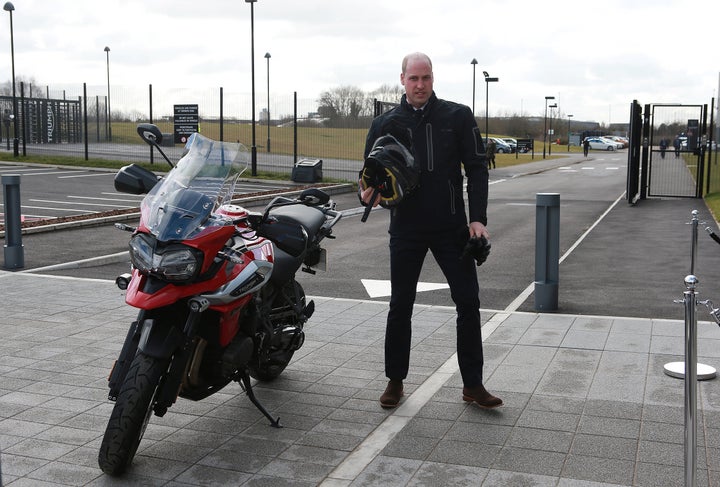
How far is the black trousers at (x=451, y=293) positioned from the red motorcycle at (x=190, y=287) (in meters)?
0.70

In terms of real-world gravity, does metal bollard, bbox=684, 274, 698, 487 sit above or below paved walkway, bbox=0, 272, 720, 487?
above

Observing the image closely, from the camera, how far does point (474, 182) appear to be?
500cm

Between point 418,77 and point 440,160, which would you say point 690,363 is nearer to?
point 440,160

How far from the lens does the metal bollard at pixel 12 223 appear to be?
966 centimetres

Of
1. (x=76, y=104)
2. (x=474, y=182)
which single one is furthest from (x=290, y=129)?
(x=474, y=182)

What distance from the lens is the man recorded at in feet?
15.9

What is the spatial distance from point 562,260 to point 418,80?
7080 mm

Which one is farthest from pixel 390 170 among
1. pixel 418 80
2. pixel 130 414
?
pixel 130 414

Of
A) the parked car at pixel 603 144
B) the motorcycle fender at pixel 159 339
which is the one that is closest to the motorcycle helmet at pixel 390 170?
the motorcycle fender at pixel 159 339

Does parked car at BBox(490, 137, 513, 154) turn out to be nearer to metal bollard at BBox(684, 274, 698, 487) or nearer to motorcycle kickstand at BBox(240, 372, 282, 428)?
motorcycle kickstand at BBox(240, 372, 282, 428)

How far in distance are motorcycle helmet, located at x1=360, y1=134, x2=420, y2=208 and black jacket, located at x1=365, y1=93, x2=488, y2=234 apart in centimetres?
11

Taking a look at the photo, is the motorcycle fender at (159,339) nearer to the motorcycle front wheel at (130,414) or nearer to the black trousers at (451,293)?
the motorcycle front wheel at (130,414)

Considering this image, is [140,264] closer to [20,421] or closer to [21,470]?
[21,470]

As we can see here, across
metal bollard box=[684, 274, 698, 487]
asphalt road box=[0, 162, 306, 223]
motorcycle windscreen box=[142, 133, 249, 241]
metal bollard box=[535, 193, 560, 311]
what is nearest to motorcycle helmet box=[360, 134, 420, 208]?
motorcycle windscreen box=[142, 133, 249, 241]
